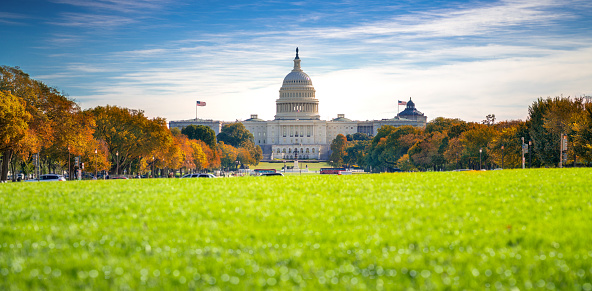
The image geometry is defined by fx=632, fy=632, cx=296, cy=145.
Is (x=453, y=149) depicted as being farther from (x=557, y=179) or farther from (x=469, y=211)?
(x=469, y=211)

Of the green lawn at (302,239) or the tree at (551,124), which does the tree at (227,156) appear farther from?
the green lawn at (302,239)

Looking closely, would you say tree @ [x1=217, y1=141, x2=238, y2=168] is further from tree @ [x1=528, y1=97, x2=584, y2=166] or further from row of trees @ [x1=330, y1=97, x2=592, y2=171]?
tree @ [x1=528, y1=97, x2=584, y2=166]

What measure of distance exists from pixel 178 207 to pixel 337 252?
707 centimetres

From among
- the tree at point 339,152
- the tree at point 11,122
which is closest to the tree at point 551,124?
the tree at point 11,122

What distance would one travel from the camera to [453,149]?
90.9 meters

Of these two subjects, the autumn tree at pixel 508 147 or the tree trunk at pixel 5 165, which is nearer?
the tree trunk at pixel 5 165

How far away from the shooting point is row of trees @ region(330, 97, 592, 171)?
2537 inches

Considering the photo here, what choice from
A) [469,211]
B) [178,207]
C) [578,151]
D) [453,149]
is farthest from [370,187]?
[453,149]

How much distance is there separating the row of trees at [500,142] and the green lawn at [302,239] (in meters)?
44.8

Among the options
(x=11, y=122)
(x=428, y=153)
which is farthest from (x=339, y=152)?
(x=11, y=122)

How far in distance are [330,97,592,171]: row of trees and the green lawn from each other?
4480cm

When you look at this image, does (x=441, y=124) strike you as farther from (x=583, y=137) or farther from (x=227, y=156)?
(x=583, y=137)

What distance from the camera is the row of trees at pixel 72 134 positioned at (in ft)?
178

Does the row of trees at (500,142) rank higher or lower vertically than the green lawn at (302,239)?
higher
